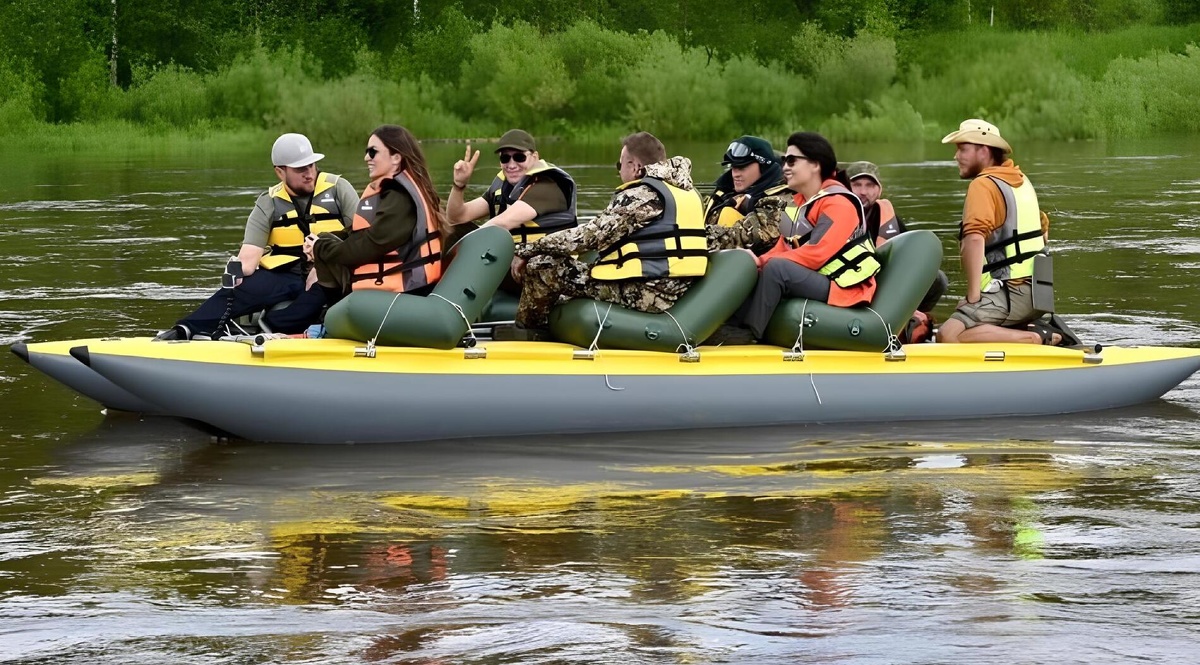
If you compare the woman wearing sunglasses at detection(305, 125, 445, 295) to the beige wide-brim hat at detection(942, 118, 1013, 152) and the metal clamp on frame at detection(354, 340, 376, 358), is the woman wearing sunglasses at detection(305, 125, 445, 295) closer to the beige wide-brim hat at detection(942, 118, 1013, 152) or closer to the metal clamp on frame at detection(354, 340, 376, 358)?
the metal clamp on frame at detection(354, 340, 376, 358)

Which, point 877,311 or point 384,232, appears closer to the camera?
point 384,232

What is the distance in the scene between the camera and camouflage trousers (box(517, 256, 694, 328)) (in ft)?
24.7

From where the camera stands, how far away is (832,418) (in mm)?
7680

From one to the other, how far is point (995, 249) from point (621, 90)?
28.5 metres

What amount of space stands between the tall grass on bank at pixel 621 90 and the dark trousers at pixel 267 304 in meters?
26.1

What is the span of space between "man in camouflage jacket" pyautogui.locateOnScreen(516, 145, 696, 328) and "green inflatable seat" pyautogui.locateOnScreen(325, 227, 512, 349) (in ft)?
0.69

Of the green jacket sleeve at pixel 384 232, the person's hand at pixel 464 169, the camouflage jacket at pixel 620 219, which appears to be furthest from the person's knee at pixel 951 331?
the green jacket sleeve at pixel 384 232

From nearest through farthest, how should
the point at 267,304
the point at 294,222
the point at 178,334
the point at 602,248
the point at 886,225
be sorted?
the point at 602,248
the point at 178,334
the point at 267,304
the point at 294,222
the point at 886,225

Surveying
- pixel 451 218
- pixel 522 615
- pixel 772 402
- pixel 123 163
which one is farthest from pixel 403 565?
pixel 123 163

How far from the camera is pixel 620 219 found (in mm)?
7348

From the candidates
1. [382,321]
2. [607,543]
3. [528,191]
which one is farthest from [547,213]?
[607,543]

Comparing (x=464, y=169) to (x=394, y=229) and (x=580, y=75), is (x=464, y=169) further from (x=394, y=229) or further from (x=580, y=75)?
(x=580, y=75)

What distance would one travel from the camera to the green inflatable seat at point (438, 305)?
7207mm

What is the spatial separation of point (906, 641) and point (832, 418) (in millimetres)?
2982
